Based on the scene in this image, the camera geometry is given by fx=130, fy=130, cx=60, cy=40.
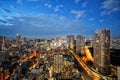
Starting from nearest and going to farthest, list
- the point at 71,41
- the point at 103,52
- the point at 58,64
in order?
the point at 58,64
the point at 103,52
the point at 71,41

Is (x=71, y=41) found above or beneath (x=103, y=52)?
above

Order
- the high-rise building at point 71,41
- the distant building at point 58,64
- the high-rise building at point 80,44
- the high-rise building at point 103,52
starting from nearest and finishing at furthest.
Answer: the distant building at point 58,64 → the high-rise building at point 103,52 → the high-rise building at point 80,44 → the high-rise building at point 71,41

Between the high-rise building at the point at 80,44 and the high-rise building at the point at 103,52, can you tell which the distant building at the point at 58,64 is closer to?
the high-rise building at the point at 103,52

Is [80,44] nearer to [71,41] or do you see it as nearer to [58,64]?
[71,41]

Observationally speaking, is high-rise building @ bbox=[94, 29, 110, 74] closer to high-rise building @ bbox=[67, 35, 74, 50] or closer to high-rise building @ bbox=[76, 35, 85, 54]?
high-rise building @ bbox=[76, 35, 85, 54]

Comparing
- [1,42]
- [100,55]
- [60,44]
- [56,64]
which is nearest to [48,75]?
[56,64]

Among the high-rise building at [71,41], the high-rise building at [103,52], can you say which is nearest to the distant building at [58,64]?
the high-rise building at [103,52]

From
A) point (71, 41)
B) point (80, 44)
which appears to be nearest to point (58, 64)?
point (80, 44)

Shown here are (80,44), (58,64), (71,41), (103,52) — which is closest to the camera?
(58,64)

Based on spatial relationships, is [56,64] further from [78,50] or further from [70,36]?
[70,36]
